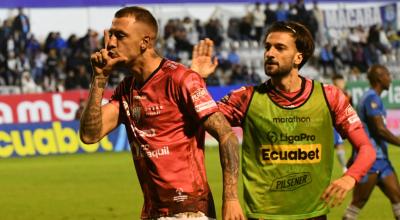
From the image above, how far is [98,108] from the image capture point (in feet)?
20.8

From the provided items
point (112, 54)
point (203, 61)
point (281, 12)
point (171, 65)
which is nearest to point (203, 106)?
point (171, 65)

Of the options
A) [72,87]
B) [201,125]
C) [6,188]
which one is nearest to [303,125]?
[201,125]

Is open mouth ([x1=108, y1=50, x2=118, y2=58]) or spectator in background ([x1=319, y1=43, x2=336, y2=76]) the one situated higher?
open mouth ([x1=108, y1=50, x2=118, y2=58])

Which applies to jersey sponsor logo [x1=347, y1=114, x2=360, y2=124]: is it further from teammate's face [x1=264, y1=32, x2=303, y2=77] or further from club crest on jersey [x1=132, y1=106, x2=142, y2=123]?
club crest on jersey [x1=132, y1=106, x2=142, y2=123]

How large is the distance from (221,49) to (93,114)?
25.8 metres

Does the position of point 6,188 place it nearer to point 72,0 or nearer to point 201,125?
point 72,0

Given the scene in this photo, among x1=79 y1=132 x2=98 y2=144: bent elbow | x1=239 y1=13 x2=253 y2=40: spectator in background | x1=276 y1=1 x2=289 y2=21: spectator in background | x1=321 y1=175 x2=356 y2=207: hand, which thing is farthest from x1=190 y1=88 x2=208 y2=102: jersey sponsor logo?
x1=276 y1=1 x2=289 y2=21: spectator in background

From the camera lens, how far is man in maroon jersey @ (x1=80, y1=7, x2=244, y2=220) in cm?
609

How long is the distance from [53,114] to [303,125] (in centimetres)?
1967

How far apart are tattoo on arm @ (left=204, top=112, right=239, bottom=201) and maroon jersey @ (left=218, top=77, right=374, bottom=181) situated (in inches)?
46.9

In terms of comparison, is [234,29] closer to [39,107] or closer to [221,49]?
[221,49]

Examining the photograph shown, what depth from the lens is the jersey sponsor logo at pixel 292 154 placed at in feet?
24.3

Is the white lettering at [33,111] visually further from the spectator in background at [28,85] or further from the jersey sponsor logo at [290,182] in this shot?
the jersey sponsor logo at [290,182]

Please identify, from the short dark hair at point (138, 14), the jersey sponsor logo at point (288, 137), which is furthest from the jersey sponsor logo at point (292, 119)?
the short dark hair at point (138, 14)
